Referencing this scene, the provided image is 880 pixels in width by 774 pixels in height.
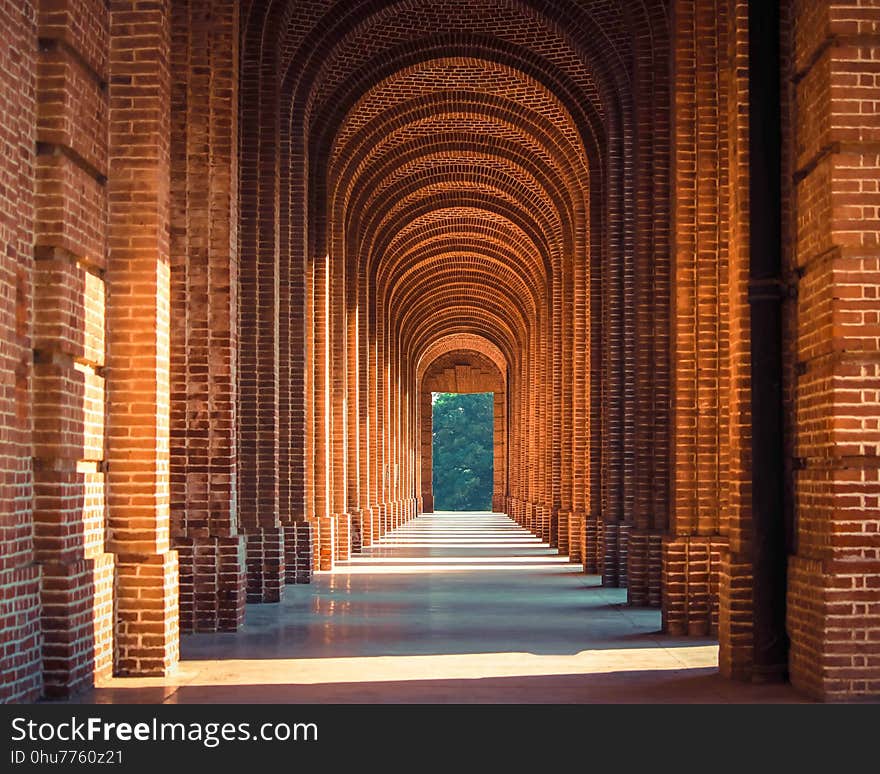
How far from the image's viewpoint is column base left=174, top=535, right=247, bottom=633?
1291cm

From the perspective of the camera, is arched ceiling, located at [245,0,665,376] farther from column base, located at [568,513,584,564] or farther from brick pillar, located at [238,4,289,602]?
column base, located at [568,513,584,564]

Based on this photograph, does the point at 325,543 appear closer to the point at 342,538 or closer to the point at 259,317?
the point at 342,538

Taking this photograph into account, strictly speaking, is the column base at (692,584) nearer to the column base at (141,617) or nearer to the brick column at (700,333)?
the brick column at (700,333)

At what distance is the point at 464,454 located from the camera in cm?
9075

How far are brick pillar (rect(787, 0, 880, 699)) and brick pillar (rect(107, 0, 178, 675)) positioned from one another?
4529 millimetres

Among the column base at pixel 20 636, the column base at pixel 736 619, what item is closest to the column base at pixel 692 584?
the column base at pixel 736 619

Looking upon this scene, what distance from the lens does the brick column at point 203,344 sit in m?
13.0

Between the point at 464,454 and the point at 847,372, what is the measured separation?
82.1 meters

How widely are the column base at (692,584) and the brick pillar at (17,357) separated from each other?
6099mm

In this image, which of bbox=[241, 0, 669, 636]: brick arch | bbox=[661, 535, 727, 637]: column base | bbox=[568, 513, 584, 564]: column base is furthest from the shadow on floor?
bbox=[568, 513, 584, 564]: column base

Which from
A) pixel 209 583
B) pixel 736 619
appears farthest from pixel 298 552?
pixel 736 619

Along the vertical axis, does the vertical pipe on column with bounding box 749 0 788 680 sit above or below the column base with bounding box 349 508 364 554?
above

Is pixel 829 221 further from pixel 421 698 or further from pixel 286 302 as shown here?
pixel 286 302

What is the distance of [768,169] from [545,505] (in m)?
23.7
